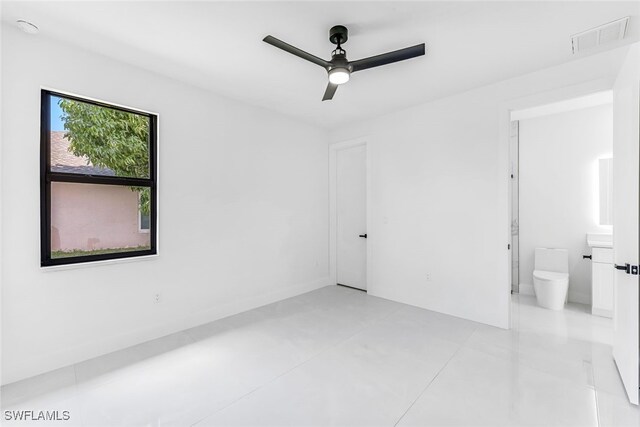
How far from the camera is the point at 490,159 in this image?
11.2 feet

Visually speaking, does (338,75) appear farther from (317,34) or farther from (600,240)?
(600,240)

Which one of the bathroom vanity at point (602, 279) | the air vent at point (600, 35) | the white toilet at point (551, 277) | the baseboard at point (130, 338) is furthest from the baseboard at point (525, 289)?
the baseboard at point (130, 338)

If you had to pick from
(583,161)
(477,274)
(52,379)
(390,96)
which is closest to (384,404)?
(477,274)

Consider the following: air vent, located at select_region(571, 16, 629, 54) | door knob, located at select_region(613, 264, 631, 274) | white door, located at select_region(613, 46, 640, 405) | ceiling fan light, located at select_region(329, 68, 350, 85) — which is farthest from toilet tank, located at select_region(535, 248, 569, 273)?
ceiling fan light, located at select_region(329, 68, 350, 85)

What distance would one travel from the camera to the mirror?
3.79m

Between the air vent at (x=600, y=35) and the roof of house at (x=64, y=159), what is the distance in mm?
4188

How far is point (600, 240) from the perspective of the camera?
12.5 feet

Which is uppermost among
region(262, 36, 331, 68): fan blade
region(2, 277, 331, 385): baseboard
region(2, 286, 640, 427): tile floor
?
region(262, 36, 331, 68): fan blade

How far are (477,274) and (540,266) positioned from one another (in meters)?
1.36

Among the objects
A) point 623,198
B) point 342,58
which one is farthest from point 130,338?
point 623,198

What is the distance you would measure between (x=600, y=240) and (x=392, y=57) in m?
3.60

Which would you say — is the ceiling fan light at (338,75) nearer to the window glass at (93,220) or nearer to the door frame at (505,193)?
the door frame at (505,193)

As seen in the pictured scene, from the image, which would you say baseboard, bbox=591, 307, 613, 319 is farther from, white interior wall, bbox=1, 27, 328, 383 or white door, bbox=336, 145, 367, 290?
white interior wall, bbox=1, 27, 328, 383

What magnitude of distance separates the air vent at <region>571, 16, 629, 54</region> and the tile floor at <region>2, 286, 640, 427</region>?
265 centimetres
